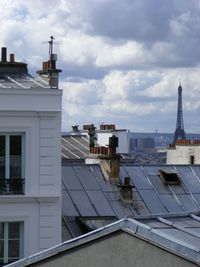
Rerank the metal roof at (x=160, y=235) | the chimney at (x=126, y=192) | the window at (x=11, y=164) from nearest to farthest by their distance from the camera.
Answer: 1. the metal roof at (x=160, y=235)
2. the window at (x=11, y=164)
3. the chimney at (x=126, y=192)

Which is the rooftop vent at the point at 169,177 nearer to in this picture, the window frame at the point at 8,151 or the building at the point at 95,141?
the window frame at the point at 8,151

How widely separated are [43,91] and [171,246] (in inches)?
538

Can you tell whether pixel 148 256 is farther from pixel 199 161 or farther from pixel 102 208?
pixel 199 161

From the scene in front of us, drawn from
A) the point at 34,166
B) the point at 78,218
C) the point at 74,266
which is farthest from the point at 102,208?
the point at 74,266

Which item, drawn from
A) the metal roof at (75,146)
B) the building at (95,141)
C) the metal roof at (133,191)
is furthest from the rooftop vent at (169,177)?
the building at (95,141)

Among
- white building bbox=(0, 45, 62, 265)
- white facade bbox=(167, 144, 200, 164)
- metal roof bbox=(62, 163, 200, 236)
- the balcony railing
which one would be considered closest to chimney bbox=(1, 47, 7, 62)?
white building bbox=(0, 45, 62, 265)

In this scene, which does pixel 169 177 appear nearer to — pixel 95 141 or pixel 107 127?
pixel 95 141

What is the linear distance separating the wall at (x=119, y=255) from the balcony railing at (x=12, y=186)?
35.8 feet

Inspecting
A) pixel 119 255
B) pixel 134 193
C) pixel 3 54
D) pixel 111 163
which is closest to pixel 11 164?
pixel 3 54

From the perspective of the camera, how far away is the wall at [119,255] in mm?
16766

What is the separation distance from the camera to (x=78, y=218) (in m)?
32.6

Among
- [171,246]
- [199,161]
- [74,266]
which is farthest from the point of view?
[199,161]

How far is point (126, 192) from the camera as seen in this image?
3512 centimetres

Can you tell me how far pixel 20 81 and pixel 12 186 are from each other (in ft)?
13.4
